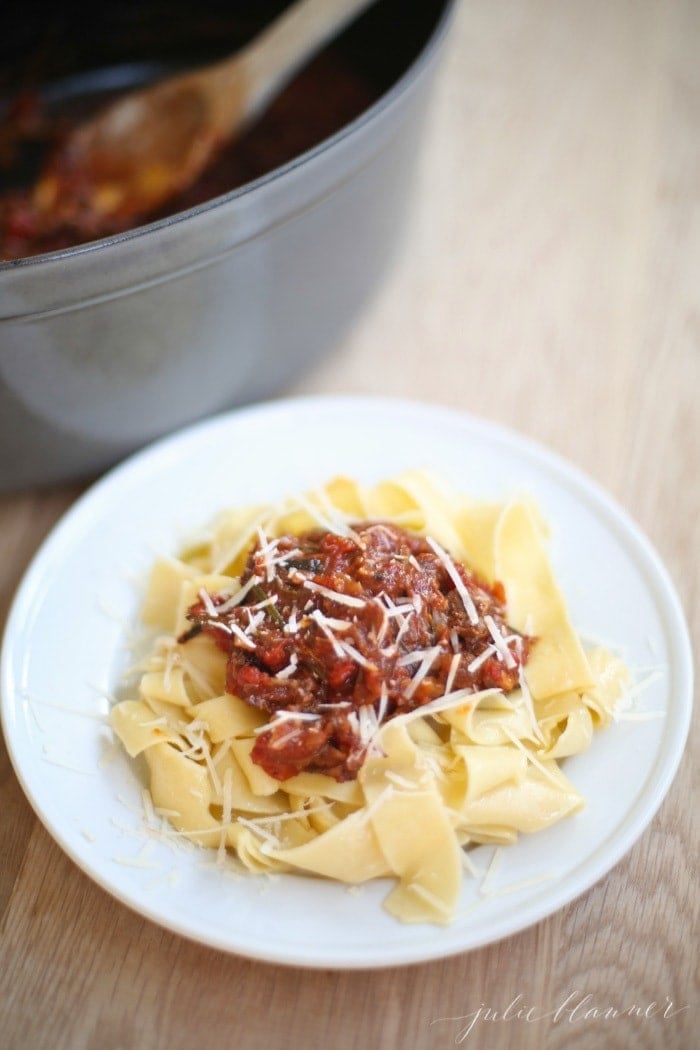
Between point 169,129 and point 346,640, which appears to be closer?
point 346,640

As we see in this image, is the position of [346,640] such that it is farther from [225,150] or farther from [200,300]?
[225,150]

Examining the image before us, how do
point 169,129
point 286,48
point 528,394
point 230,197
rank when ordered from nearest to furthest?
point 230,197 → point 286,48 → point 528,394 → point 169,129

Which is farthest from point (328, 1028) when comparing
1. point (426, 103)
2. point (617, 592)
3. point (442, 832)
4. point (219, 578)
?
point (426, 103)
